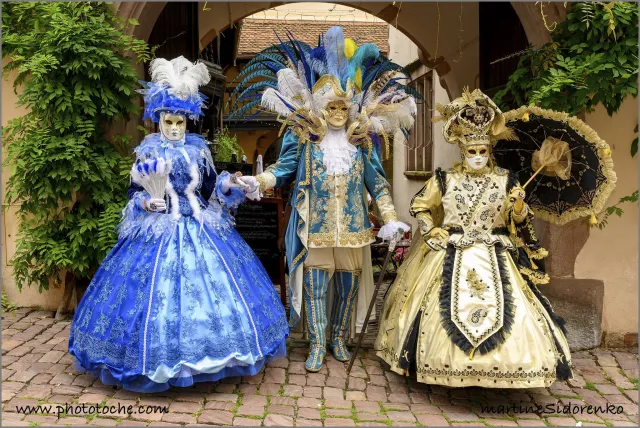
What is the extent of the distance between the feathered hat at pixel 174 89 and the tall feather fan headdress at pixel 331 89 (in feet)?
1.39

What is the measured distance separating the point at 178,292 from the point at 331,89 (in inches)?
65.9

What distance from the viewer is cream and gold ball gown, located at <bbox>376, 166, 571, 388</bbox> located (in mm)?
3467

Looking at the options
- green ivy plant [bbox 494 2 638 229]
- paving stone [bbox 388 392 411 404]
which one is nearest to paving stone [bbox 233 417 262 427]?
paving stone [bbox 388 392 411 404]

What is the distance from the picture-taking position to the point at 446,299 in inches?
144

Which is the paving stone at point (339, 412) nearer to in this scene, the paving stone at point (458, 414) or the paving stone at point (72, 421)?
the paving stone at point (458, 414)

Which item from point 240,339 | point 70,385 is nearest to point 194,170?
point 240,339

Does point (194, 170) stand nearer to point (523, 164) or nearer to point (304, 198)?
point (304, 198)

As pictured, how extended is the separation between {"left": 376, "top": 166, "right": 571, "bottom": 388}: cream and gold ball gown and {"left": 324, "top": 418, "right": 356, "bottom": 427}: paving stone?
0.50m

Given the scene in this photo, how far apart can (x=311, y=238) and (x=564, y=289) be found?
2132mm

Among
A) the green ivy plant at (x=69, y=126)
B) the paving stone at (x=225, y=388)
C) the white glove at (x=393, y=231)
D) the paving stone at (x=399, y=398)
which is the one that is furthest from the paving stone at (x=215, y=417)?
the green ivy plant at (x=69, y=126)

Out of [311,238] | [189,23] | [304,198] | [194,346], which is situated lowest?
[194,346]

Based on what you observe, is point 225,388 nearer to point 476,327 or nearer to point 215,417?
point 215,417

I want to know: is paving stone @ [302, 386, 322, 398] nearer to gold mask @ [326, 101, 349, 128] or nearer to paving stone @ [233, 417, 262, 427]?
paving stone @ [233, 417, 262, 427]

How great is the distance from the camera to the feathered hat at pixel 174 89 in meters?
3.90
